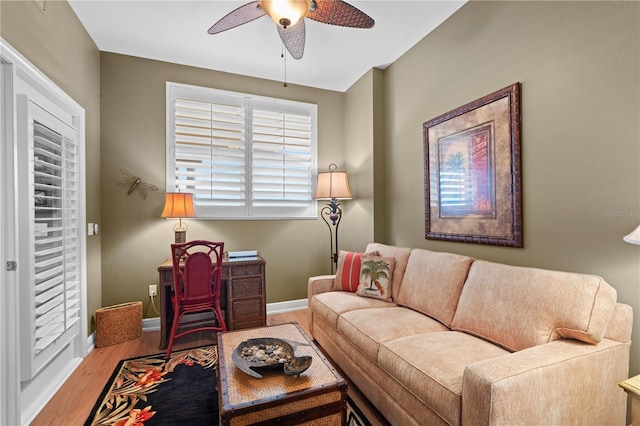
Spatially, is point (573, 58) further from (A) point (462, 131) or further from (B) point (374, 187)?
(B) point (374, 187)

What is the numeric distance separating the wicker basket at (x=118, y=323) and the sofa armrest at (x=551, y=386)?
3.03 m

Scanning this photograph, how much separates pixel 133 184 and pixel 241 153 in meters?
1.22

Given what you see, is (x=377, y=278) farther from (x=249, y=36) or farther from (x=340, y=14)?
Result: (x=249, y=36)

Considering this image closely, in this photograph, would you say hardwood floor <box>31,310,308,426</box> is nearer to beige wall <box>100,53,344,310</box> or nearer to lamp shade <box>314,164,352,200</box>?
beige wall <box>100,53,344,310</box>

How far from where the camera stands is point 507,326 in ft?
5.50

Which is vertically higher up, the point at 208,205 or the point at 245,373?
the point at 208,205

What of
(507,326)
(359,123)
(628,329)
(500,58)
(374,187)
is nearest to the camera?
(628,329)

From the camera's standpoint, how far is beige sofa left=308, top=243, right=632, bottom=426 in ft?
4.08

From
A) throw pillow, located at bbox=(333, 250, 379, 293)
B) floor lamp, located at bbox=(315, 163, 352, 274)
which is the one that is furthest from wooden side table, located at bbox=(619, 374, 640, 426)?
floor lamp, located at bbox=(315, 163, 352, 274)

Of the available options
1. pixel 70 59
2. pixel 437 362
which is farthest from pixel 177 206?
pixel 437 362

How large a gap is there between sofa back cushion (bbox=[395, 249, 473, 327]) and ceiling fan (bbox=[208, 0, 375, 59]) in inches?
68.5

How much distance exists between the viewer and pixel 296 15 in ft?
5.40

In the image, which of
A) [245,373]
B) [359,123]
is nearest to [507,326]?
[245,373]

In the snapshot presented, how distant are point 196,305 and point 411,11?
3.23 meters
